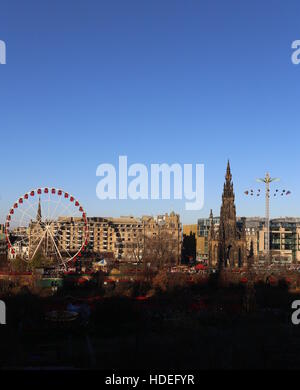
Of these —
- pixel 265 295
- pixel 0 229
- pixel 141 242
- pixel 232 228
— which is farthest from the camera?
pixel 0 229

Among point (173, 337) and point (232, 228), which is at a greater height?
point (232, 228)

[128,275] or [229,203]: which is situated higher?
[229,203]

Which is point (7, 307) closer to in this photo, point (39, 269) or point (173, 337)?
point (173, 337)

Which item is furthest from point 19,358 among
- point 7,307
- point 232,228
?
point 232,228

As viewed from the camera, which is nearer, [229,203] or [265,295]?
[265,295]

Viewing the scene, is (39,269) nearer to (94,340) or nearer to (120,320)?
(120,320)

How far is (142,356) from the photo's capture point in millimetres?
19203

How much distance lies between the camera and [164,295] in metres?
36.4

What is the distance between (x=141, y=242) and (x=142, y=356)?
73484 mm

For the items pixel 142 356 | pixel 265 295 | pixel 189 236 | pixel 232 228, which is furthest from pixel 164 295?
pixel 189 236

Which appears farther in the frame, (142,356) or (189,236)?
(189,236)

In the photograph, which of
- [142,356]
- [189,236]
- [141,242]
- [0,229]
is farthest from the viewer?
[0,229]

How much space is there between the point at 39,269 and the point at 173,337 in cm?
2610

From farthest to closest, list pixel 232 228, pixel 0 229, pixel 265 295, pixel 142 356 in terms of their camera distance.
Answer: pixel 0 229
pixel 232 228
pixel 265 295
pixel 142 356
